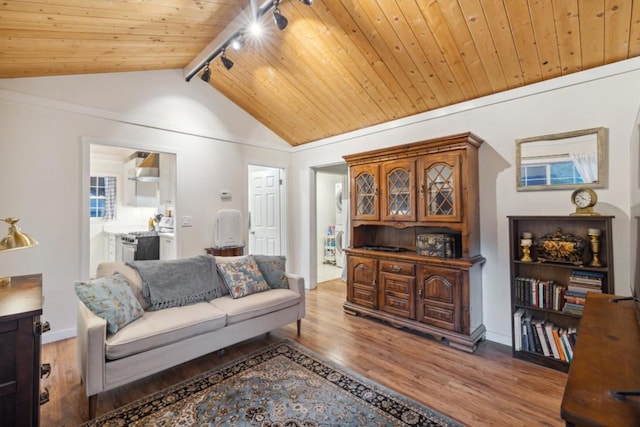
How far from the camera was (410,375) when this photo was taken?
238 cm

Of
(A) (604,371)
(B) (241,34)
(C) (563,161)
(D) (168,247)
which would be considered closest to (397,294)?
(C) (563,161)

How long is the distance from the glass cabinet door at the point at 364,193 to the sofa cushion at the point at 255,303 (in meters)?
1.30

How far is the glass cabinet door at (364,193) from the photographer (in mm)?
3568

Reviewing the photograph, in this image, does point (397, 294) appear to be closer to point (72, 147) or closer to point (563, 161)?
point (563, 161)

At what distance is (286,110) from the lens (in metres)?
4.27

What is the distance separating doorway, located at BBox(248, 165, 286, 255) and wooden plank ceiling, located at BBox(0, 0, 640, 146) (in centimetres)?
184

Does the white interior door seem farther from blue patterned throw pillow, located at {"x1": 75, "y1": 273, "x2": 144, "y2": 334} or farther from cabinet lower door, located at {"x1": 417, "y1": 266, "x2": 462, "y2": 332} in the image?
blue patterned throw pillow, located at {"x1": 75, "y1": 273, "x2": 144, "y2": 334}

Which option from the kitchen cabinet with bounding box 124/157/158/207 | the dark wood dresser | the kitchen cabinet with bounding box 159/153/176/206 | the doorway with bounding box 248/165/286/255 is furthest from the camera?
the kitchen cabinet with bounding box 124/157/158/207

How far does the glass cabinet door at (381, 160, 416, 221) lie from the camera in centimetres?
324

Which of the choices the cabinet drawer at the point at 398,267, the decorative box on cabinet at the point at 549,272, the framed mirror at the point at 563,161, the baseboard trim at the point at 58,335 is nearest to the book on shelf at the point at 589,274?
the decorative box on cabinet at the point at 549,272

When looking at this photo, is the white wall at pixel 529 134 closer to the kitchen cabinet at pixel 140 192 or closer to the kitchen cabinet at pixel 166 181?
the kitchen cabinet at pixel 166 181

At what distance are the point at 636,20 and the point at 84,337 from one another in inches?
168

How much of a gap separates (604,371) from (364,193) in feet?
9.52

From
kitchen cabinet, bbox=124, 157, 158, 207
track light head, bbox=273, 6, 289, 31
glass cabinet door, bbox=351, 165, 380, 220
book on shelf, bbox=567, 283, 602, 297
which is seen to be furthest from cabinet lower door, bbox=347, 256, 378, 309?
kitchen cabinet, bbox=124, 157, 158, 207
